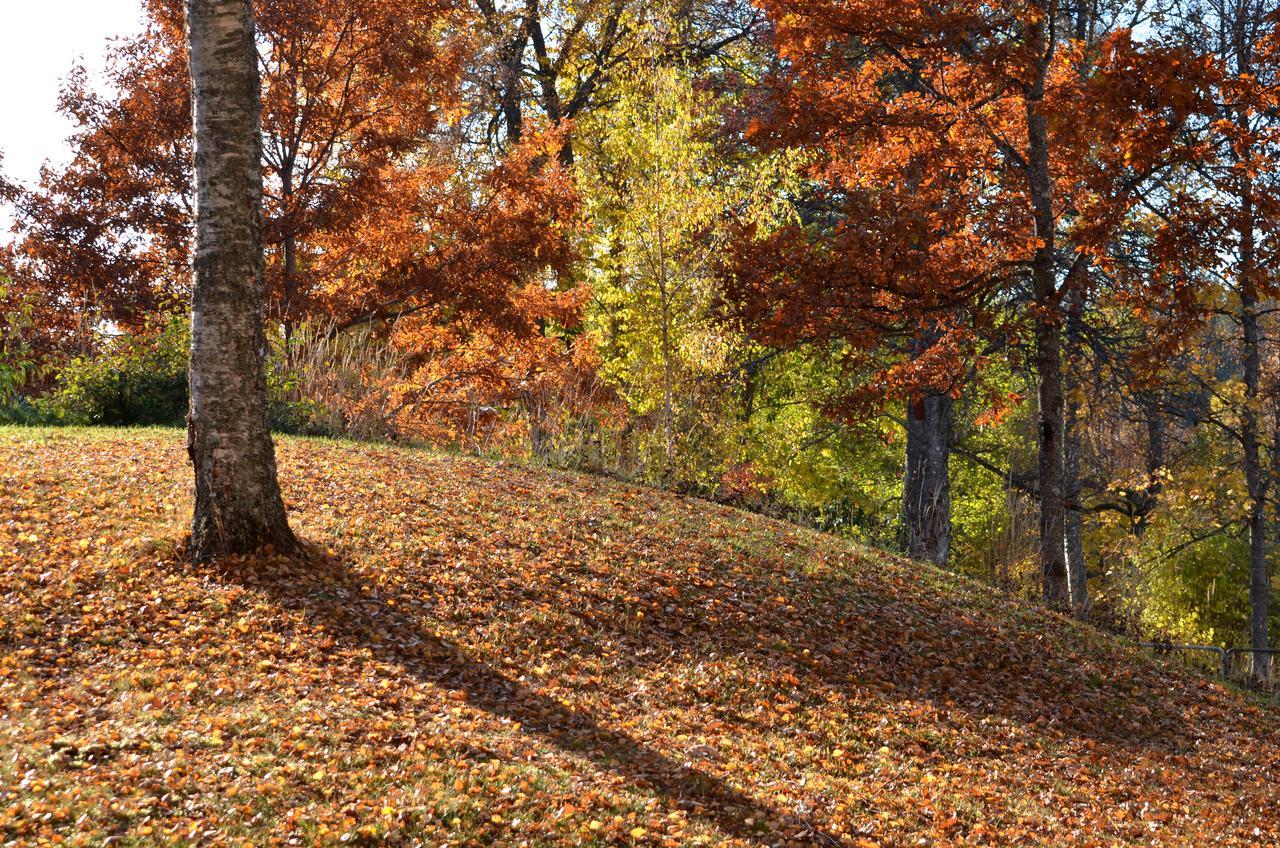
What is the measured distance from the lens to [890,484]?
25922 mm

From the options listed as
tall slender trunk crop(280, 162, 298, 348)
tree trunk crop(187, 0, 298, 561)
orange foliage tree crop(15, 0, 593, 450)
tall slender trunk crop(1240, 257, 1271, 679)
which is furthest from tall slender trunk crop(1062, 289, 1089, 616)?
tall slender trunk crop(280, 162, 298, 348)

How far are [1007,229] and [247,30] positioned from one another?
7.02 metres

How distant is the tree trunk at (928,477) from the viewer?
14.8 metres

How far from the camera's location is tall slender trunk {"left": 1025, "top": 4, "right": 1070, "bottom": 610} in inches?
390

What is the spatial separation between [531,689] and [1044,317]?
6.15 meters

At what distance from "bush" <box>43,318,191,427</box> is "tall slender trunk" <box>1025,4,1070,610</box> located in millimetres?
8807

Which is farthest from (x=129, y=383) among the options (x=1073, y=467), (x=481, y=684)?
(x=1073, y=467)

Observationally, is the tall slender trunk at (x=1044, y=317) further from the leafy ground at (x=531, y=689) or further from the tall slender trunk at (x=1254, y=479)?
the tall slender trunk at (x=1254, y=479)

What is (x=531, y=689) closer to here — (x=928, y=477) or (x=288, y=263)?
(x=288, y=263)

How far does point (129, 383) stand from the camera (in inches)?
445

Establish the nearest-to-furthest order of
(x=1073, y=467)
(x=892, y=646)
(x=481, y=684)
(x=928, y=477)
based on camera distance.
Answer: (x=481, y=684)
(x=892, y=646)
(x=928, y=477)
(x=1073, y=467)

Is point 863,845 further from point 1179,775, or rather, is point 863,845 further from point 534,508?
point 534,508

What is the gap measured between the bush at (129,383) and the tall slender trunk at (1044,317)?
8.81m

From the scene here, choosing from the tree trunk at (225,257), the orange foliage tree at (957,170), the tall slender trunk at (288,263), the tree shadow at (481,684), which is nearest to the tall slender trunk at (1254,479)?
the orange foliage tree at (957,170)
